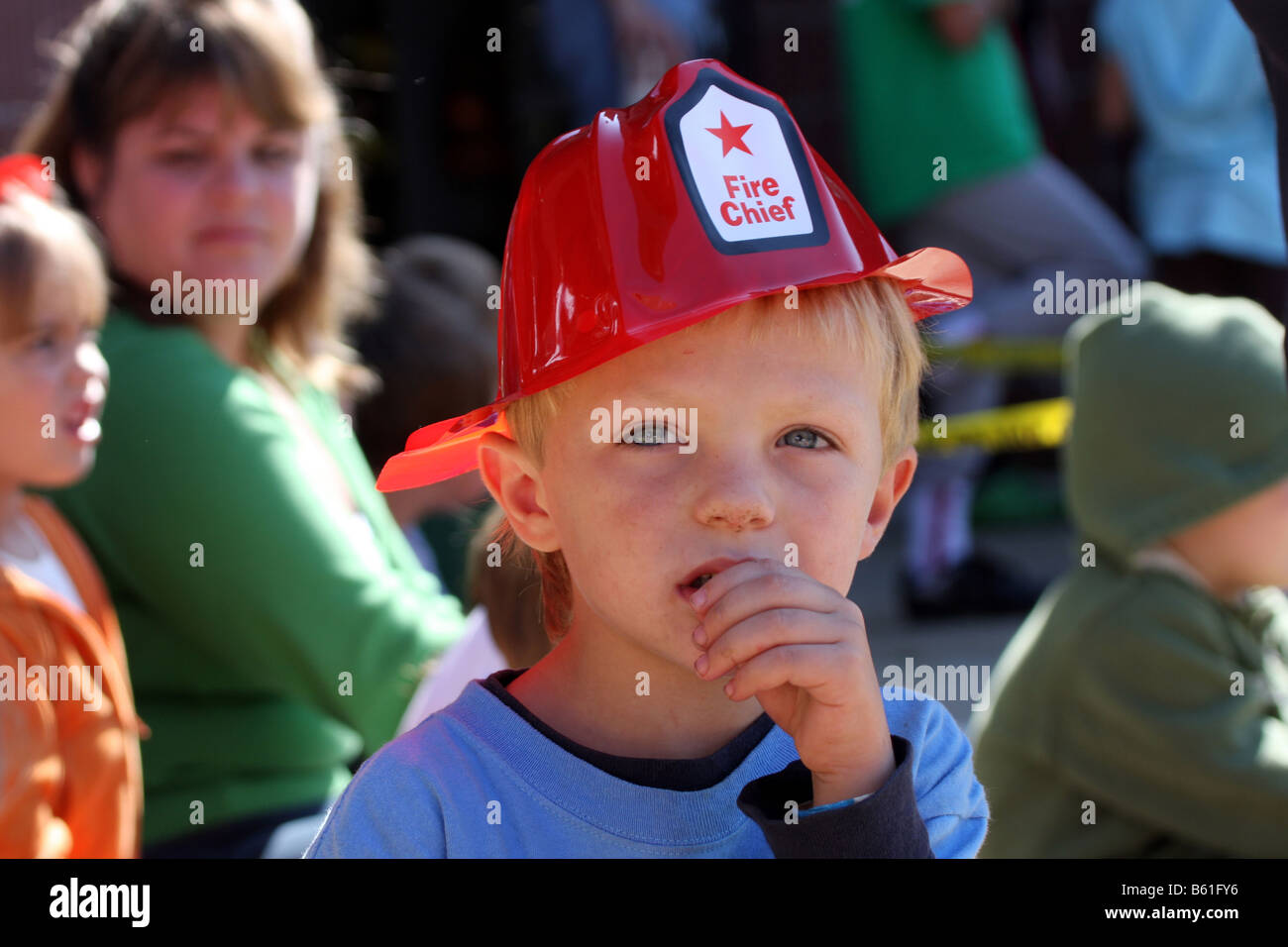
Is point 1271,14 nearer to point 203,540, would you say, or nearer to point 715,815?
point 715,815

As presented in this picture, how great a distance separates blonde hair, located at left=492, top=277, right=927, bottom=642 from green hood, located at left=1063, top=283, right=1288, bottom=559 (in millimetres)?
1145

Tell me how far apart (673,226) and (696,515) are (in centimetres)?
24

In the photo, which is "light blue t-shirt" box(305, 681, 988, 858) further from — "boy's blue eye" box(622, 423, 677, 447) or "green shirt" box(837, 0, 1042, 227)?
"green shirt" box(837, 0, 1042, 227)

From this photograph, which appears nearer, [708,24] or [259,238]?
[259,238]

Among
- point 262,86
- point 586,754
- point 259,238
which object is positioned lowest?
point 586,754

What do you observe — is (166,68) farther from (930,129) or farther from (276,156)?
(930,129)

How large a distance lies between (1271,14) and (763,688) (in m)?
0.73

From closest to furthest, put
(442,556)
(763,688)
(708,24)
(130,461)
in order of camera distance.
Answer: (763,688) < (130,461) < (442,556) < (708,24)

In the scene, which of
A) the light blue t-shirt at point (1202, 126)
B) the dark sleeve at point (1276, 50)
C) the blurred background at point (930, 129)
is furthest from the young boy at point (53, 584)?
the light blue t-shirt at point (1202, 126)

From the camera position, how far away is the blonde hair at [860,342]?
1244 mm

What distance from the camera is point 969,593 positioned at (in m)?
4.84

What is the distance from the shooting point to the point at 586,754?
4.20 ft

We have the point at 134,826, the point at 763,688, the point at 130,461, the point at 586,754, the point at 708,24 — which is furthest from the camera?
the point at 708,24

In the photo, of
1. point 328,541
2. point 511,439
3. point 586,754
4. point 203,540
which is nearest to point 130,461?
point 203,540
